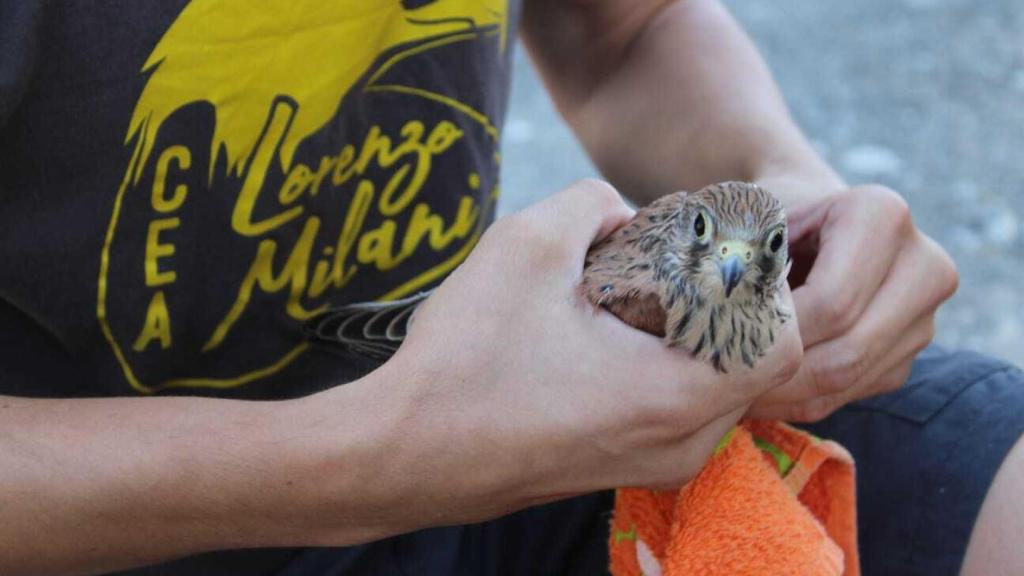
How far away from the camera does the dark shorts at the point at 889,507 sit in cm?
241

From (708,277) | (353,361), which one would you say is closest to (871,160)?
(353,361)

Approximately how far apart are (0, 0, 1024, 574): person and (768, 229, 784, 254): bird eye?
0.55ft

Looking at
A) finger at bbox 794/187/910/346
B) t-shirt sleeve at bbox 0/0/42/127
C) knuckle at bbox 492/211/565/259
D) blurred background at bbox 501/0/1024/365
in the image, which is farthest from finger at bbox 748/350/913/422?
blurred background at bbox 501/0/1024/365

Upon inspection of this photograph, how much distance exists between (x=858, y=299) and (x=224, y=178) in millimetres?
1087

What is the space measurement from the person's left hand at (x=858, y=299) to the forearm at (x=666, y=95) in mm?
419

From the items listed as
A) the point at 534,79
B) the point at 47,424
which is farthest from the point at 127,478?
the point at 534,79

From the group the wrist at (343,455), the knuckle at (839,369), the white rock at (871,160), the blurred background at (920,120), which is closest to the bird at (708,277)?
the knuckle at (839,369)

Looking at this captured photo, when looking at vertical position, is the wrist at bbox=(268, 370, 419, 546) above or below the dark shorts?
above

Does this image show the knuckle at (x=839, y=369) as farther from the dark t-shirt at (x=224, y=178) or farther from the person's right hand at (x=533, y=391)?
the dark t-shirt at (x=224, y=178)

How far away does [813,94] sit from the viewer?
6.44 metres

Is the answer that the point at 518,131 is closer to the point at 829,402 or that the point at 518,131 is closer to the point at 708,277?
the point at 829,402

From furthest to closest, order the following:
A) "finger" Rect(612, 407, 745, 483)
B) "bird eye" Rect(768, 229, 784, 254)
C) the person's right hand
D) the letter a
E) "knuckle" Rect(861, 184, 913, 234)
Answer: "knuckle" Rect(861, 184, 913, 234)
the letter a
"bird eye" Rect(768, 229, 784, 254)
"finger" Rect(612, 407, 745, 483)
the person's right hand

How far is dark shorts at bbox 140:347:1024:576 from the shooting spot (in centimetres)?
241

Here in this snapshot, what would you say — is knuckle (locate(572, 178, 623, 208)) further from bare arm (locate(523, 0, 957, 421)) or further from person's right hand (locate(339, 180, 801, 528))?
bare arm (locate(523, 0, 957, 421))
